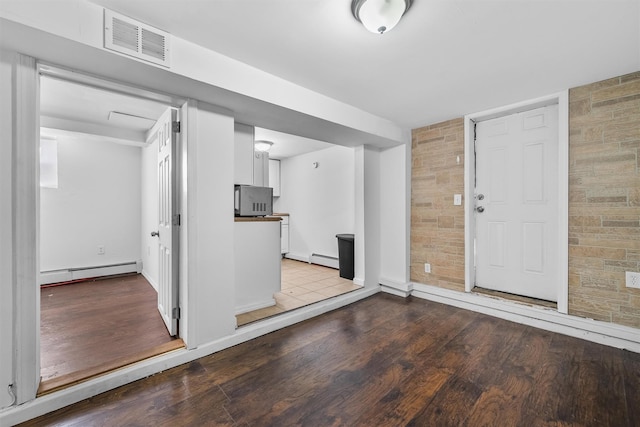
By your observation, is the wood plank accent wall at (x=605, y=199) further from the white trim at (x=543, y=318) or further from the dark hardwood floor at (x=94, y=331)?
the dark hardwood floor at (x=94, y=331)

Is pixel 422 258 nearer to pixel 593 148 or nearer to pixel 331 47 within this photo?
pixel 593 148

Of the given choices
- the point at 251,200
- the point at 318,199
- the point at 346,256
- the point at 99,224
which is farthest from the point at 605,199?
the point at 99,224

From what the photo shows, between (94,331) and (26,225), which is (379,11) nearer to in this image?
(26,225)

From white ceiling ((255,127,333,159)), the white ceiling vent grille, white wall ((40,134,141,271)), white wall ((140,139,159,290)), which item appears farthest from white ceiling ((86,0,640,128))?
white wall ((40,134,141,271))

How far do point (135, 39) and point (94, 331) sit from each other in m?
2.42

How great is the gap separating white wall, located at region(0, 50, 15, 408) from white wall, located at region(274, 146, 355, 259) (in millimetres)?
4056

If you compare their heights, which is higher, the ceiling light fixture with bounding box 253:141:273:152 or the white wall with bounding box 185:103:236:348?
the ceiling light fixture with bounding box 253:141:273:152

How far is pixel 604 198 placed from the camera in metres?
2.36

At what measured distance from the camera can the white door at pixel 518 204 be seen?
2775mm

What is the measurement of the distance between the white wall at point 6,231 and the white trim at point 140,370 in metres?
0.11

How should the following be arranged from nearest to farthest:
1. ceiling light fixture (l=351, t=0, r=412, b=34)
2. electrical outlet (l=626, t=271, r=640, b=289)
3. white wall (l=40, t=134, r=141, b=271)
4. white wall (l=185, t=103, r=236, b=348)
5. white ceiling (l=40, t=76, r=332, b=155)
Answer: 1. ceiling light fixture (l=351, t=0, r=412, b=34)
2. white wall (l=185, t=103, r=236, b=348)
3. electrical outlet (l=626, t=271, r=640, b=289)
4. white ceiling (l=40, t=76, r=332, b=155)
5. white wall (l=40, t=134, r=141, b=271)

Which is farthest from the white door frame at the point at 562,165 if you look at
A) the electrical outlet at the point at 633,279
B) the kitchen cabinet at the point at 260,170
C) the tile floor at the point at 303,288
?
the kitchen cabinet at the point at 260,170

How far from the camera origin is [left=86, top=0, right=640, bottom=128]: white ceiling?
152 cm

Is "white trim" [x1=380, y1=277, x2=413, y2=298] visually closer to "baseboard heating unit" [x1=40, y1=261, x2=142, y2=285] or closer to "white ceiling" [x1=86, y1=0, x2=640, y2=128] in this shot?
"white ceiling" [x1=86, y1=0, x2=640, y2=128]
